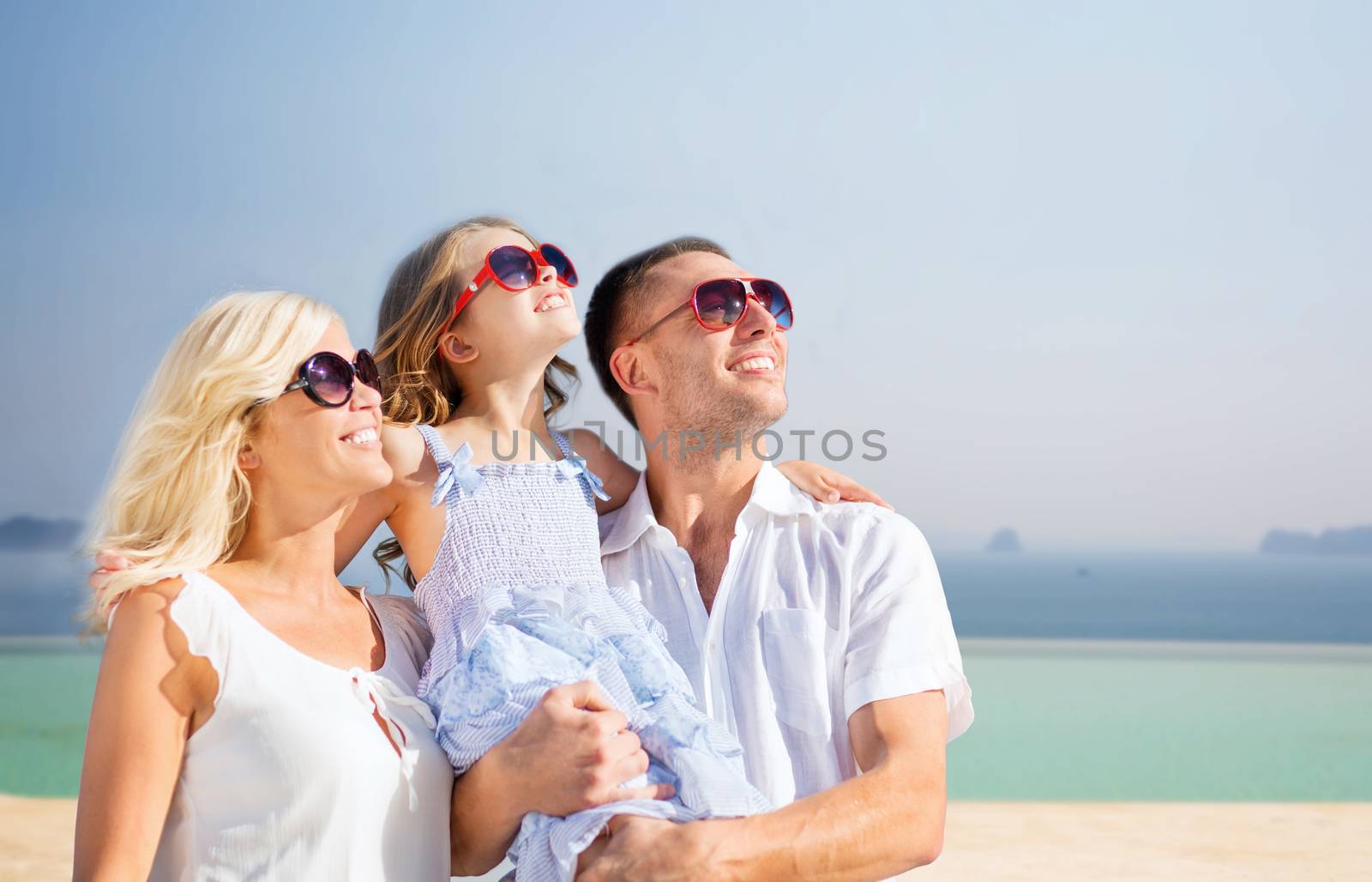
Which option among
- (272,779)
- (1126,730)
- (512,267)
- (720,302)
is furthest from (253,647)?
(1126,730)

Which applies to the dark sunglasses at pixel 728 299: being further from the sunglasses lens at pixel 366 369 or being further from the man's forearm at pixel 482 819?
the man's forearm at pixel 482 819

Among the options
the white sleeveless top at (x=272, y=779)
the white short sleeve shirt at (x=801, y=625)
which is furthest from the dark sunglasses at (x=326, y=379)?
the white short sleeve shirt at (x=801, y=625)

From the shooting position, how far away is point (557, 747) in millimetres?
2652

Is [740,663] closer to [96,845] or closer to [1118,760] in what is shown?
[96,845]

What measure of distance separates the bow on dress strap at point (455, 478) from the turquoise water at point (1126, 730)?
41.6 feet

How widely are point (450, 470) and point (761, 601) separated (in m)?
0.96

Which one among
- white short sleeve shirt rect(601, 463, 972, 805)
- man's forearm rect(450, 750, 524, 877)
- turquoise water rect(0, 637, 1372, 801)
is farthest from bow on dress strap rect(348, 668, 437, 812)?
turquoise water rect(0, 637, 1372, 801)

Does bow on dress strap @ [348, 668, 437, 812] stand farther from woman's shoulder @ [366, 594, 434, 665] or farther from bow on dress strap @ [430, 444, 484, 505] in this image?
bow on dress strap @ [430, 444, 484, 505]

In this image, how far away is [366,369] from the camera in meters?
3.15

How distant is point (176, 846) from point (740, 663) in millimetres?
1499

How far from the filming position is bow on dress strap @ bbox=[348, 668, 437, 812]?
2816 mm

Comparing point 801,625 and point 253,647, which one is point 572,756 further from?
point 801,625

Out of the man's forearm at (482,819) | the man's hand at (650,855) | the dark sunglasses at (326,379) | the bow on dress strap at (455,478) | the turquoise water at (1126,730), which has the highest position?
the dark sunglasses at (326,379)

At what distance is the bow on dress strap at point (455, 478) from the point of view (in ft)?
10.8
